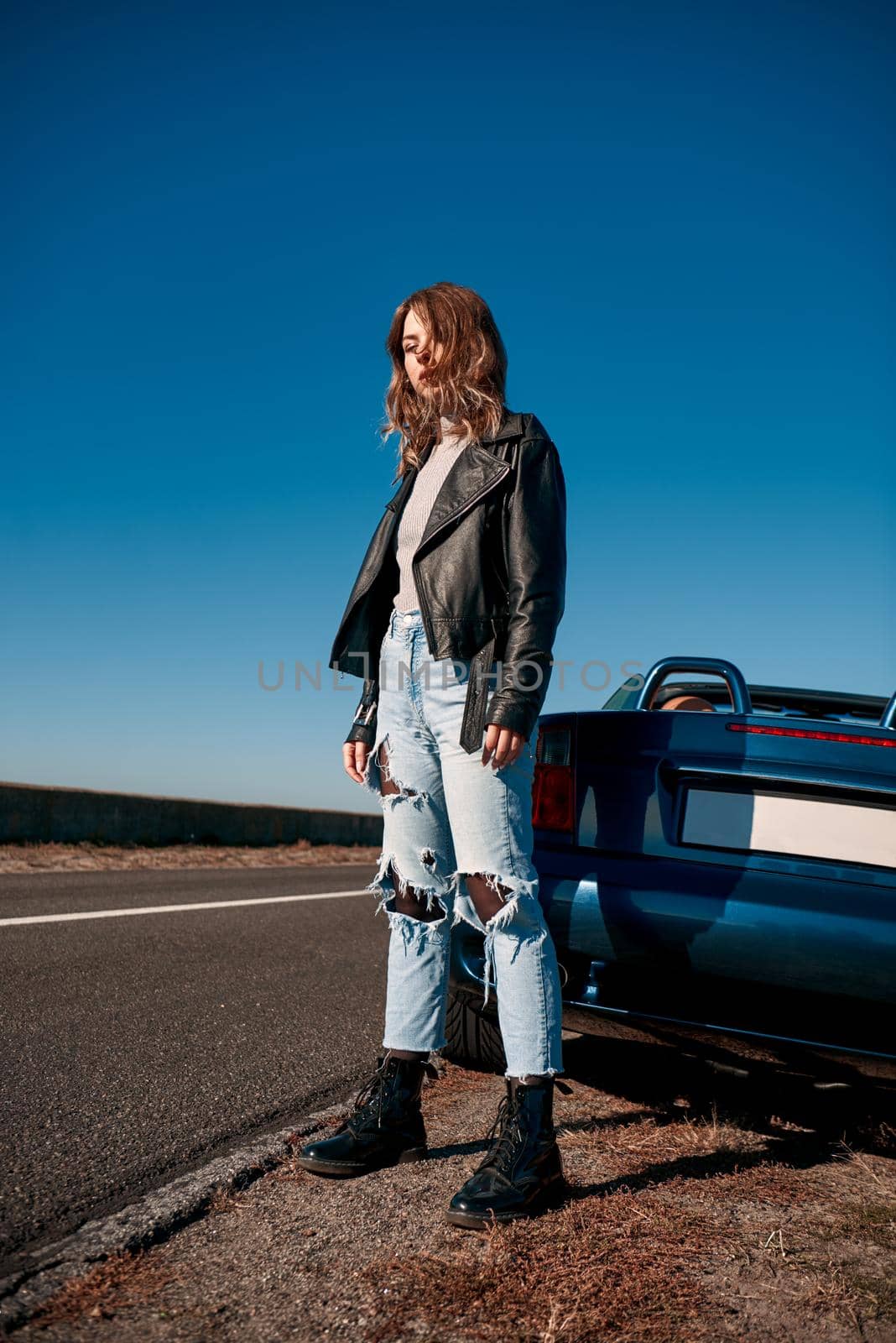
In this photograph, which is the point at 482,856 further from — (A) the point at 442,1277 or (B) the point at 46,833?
(B) the point at 46,833

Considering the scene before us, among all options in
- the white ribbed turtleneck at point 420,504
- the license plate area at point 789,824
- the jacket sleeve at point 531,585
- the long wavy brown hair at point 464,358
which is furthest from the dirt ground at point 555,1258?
the long wavy brown hair at point 464,358

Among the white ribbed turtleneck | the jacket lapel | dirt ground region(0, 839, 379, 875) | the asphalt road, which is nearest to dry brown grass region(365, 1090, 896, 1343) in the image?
the asphalt road

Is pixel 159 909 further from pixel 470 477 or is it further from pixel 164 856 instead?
pixel 470 477

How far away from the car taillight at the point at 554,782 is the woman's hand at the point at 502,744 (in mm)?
614

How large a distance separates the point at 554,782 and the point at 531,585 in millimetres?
816

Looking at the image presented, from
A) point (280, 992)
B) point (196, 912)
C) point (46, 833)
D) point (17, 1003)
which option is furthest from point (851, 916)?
point (46, 833)

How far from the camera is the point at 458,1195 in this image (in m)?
2.09

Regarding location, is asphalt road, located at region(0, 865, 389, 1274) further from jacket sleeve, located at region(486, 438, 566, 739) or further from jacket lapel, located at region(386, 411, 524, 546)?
jacket lapel, located at region(386, 411, 524, 546)

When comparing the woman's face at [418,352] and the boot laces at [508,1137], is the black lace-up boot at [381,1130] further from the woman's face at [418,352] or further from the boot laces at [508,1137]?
the woman's face at [418,352]

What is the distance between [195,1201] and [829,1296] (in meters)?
1.24

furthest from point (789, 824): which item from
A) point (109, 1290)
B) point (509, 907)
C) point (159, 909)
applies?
point (159, 909)

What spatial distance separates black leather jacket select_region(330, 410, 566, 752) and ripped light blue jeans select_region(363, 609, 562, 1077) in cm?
7

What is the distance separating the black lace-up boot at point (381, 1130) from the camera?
2301 millimetres

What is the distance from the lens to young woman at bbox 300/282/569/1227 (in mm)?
2275
